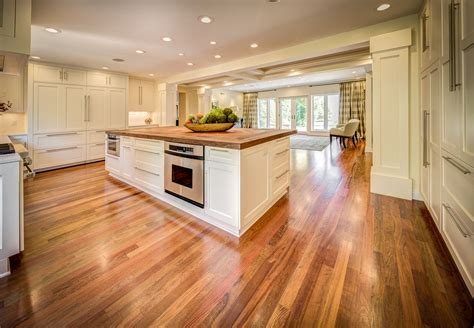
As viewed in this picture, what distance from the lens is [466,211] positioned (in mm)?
1333

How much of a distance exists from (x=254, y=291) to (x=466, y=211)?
1351mm

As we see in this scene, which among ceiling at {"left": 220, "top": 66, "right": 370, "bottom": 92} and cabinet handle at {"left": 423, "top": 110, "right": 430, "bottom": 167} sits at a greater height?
ceiling at {"left": 220, "top": 66, "right": 370, "bottom": 92}

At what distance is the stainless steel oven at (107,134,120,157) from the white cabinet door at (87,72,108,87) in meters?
2.50

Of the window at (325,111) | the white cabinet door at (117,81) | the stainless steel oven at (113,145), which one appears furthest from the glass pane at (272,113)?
the stainless steel oven at (113,145)

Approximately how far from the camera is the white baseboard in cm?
288

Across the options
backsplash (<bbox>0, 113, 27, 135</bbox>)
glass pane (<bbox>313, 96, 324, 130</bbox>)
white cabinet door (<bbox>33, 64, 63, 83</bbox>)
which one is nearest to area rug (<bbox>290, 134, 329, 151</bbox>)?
glass pane (<bbox>313, 96, 324, 130</bbox>)

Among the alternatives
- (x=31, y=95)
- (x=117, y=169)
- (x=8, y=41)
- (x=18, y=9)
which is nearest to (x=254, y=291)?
(x=8, y=41)

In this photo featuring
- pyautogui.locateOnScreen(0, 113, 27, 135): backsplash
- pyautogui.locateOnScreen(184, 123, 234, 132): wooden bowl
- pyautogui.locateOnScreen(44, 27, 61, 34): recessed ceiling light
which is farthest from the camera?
pyautogui.locateOnScreen(0, 113, 27, 135): backsplash

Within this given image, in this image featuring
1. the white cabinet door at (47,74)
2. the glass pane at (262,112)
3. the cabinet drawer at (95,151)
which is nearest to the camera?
the white cabinet door at (47,74)

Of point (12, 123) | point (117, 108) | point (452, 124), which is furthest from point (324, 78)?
point (12, 123)

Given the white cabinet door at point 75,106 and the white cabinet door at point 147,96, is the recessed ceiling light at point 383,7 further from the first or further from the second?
the white cabinet door at point 147,96

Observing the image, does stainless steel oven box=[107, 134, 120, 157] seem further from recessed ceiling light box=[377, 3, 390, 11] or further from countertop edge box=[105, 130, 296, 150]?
recessed ceiling light box=[377, 3, 390, 11]

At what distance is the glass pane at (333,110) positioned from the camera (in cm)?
1057

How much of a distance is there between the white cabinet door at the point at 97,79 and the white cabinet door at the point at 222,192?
499 cm
